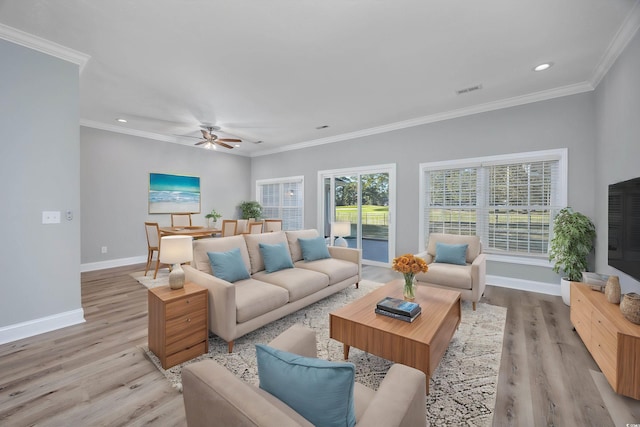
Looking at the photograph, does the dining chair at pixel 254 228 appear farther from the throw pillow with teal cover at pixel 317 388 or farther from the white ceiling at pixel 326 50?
the throw pillow with teal cover at pixel 317 388

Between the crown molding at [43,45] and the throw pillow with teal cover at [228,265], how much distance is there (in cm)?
260

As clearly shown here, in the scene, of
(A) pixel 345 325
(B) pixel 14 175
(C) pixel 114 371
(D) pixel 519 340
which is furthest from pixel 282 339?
(B) pixel 14 175

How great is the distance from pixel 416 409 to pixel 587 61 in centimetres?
418

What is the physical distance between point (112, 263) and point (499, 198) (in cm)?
740

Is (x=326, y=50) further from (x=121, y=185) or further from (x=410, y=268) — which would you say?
(x=121, y=185)

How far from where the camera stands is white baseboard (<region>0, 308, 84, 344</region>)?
100 inches

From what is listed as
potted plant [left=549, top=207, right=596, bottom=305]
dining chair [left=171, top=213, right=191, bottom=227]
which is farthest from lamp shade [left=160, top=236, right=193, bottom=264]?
potted plant [left=549, top=207, right=596, bottom=305]

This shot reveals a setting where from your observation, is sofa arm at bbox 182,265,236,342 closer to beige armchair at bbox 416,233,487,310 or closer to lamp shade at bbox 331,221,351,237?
beige armchair at bbox 416,233,487,310

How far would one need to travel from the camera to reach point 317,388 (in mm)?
827

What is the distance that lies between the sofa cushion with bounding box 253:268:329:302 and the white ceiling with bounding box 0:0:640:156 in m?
2.48

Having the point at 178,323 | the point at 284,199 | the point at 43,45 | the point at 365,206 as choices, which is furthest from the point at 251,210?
the point at 178,323

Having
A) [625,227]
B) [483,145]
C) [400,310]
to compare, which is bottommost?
[400,310]

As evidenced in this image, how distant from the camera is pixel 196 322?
2.28 metres

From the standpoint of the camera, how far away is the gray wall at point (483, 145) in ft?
12.0
